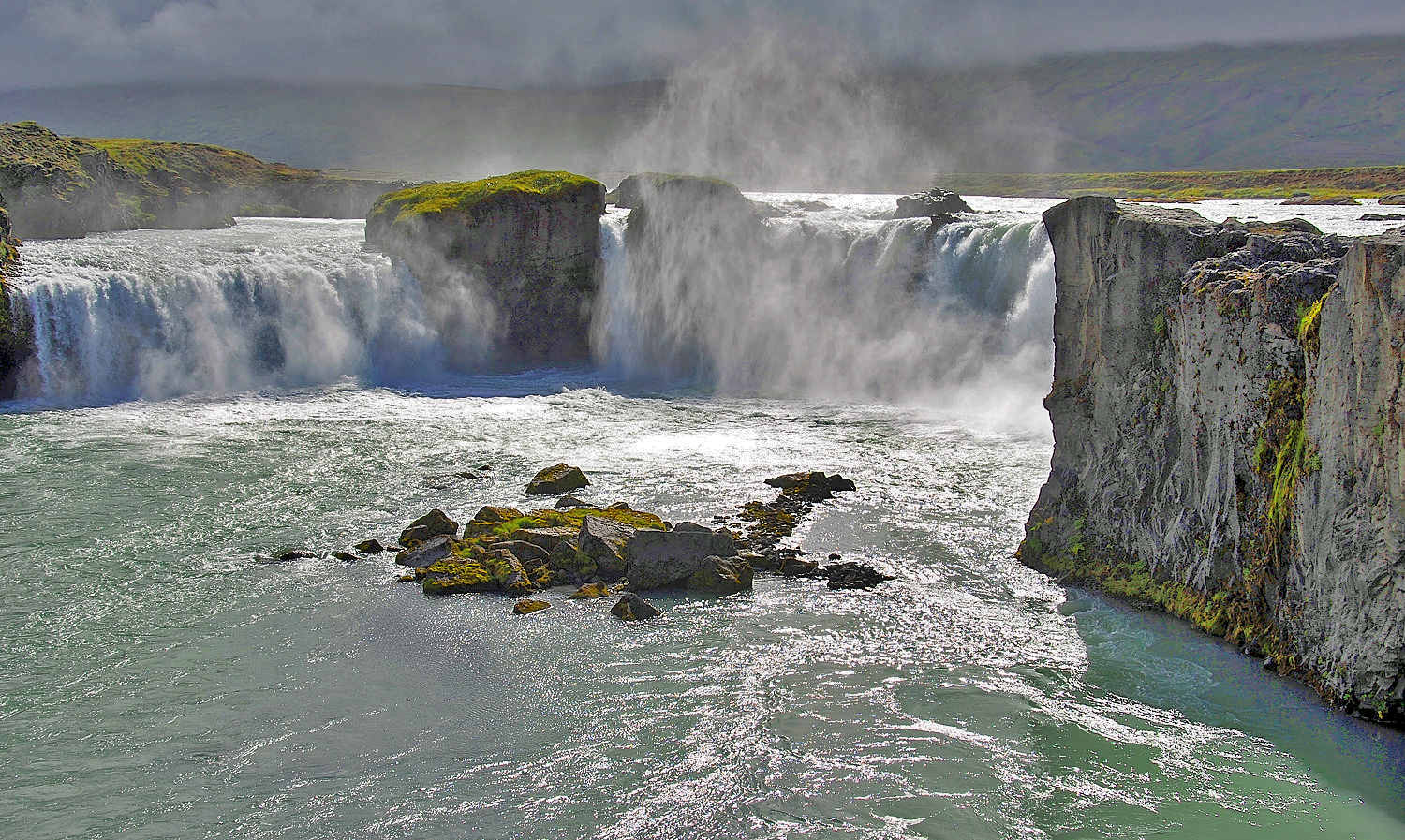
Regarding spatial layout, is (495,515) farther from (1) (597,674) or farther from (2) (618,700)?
(2) (618,700)

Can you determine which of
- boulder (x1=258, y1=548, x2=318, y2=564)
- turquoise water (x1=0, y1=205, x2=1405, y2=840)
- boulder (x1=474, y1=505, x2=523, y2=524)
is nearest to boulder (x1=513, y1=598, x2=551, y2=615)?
turquoise water (x1=0, y1=205, x2=1405, y2=840)

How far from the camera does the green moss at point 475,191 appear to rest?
3969 centimetres

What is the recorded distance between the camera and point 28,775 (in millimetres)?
11617

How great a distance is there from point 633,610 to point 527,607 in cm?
171

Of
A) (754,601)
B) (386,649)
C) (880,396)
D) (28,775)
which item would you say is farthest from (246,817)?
(880,396)

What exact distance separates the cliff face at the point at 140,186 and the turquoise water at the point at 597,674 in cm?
2208

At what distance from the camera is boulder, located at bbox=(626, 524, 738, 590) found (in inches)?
686

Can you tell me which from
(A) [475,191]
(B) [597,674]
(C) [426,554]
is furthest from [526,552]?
(A) [475,191]

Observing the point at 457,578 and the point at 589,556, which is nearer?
the point at 457,578

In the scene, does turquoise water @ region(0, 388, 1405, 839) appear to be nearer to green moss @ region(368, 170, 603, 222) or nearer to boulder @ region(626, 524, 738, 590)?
boulder @ region(626, 524, 738, 590)

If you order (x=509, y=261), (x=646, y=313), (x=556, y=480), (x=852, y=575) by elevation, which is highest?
(x=509, y=261)

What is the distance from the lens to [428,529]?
19.5m

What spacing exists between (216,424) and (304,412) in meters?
2.64

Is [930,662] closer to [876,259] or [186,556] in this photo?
[186,556]
